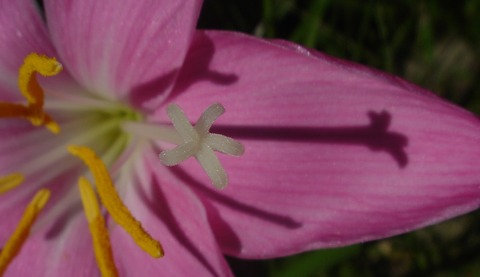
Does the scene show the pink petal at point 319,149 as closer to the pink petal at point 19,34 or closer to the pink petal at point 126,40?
the pink petal at point 126,40

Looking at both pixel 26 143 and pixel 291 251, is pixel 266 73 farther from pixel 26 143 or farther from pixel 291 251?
pixel 26 143

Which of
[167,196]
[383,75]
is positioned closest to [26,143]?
[167,196]

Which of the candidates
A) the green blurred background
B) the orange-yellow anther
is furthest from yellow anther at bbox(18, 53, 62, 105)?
the green blurred background

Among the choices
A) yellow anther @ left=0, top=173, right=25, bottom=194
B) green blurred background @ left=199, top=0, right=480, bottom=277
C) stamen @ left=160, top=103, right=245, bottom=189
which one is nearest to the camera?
stamen @ left=160, top=103, right=245, bottom=189

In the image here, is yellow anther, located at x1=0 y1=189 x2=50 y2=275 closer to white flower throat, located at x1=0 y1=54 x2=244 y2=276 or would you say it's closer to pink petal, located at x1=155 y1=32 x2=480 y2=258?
white flower throat, located at x1=0 y1=54 x2=244 y2=276

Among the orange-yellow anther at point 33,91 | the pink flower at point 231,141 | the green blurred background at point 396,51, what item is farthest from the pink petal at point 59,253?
the green blurred background at point 396,51

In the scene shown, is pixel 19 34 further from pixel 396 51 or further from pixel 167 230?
pixel 396 51
